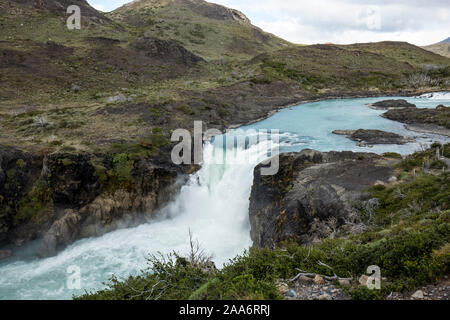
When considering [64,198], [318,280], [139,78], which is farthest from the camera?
[139,78]

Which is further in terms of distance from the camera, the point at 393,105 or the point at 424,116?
the point at 393,105

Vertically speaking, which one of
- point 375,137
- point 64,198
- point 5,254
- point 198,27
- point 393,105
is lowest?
point 5,254

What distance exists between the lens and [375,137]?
3086cm

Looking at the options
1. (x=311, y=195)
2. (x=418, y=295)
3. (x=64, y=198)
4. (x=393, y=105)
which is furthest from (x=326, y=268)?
(x=393, y=105)

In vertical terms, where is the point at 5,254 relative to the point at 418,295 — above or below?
below

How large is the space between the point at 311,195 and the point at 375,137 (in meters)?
20.0

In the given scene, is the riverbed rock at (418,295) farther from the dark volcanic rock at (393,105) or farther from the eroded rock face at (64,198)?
the dark volcanic rock at (393,105)

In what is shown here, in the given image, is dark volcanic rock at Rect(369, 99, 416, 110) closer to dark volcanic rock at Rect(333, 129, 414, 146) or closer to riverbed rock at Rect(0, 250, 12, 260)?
dark volcanic rock at Rect(333, 129, 414, 146)

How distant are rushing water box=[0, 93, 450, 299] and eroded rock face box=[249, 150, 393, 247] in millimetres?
2706

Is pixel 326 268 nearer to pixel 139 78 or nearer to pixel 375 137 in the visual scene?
pixel 375 137

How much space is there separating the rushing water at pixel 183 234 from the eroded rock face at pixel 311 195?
2.71 meters

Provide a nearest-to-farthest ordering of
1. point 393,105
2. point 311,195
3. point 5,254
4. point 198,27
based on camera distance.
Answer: point 311,195 < point 5,254 < point 393,105 < point 198,27

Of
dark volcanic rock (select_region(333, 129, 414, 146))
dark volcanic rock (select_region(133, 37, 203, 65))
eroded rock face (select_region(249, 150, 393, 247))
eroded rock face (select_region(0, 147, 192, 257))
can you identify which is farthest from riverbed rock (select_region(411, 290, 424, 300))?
dark volcanic rock (select_region(133, 37, 203, 65))
